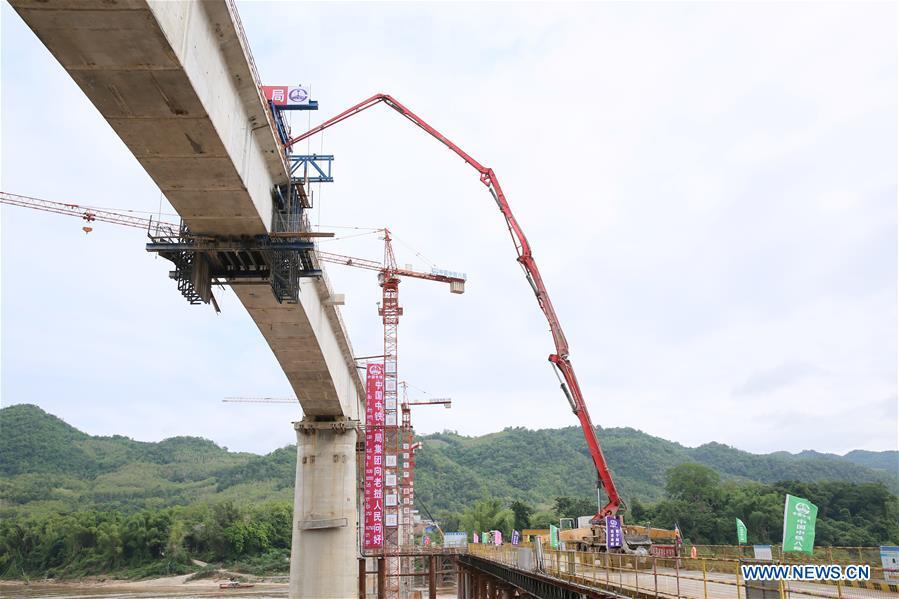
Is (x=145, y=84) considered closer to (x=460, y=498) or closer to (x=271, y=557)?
(x=271, y=557)

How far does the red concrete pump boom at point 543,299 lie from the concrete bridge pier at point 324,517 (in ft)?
39.0

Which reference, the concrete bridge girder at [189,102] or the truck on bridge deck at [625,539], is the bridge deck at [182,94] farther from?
the truck on bridge deck at [625,539]

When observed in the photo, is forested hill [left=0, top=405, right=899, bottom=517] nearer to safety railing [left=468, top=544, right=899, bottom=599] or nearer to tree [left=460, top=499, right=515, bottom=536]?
tree [left=460, top=499, right=515, bottom=536]

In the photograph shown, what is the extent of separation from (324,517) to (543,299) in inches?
642

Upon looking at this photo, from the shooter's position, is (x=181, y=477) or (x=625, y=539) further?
(x=181, y=477)

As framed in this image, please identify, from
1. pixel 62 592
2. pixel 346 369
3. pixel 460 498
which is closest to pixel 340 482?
pixel 346 369

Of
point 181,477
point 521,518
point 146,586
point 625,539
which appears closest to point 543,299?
point 625,539

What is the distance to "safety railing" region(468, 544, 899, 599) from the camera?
43.7 ft

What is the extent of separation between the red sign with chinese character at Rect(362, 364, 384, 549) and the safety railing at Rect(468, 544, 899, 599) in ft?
33.3

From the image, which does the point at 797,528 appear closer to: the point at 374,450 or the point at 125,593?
the point at 374,450

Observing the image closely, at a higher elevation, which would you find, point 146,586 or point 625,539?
point 625,539

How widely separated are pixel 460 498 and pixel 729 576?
527ft

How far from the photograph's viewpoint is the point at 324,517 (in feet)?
107

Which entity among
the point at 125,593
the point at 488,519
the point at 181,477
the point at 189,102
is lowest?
the point at 125,593
